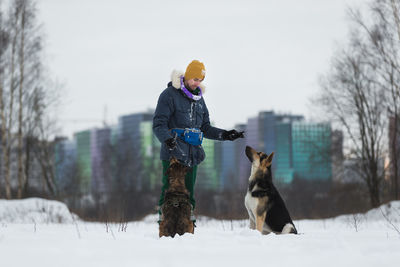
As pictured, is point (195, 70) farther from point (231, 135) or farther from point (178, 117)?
point (231, 135)

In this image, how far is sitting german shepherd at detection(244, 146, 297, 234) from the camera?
540cm

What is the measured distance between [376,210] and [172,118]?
42.6 feet

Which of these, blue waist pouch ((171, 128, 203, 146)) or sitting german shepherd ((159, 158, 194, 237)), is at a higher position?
blue waist pouch ((171, 128, 203, 146))

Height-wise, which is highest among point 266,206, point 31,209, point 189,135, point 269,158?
point 189,135

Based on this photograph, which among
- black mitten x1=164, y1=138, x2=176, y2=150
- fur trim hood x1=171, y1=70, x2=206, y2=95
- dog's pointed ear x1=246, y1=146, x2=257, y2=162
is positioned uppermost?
fur trim hood x1=171, y1=70, x2=206, y2=95

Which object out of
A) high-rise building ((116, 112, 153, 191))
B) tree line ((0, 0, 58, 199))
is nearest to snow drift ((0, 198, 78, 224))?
tree line ((0, 0, 58, 199))

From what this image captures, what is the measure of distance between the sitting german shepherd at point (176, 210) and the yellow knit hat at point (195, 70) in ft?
3.98

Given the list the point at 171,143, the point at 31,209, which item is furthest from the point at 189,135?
the point at 31,209

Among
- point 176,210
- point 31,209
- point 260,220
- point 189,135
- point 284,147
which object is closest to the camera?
point 176,210

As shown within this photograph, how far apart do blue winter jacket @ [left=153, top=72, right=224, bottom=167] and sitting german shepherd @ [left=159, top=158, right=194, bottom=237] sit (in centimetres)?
40

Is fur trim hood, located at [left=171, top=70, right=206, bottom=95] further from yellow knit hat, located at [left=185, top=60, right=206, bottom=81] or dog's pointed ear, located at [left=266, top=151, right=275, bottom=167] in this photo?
dog's pointed ear, located at [left=266, top=151, right=275, bottom=167]

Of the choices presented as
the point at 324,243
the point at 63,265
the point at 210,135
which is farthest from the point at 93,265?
the point at 210,135

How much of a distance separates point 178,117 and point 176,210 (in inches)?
44.0

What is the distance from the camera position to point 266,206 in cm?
546
